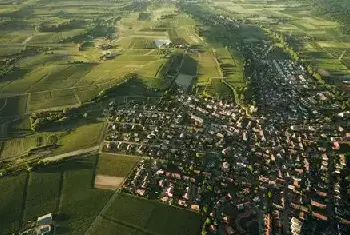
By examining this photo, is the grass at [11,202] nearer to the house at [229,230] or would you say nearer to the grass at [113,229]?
the grass at [113,229]

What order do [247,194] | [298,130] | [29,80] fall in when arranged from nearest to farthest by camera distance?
[247,194], [298,130], [29,80]

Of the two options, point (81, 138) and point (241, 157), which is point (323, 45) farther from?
point (81, 138)

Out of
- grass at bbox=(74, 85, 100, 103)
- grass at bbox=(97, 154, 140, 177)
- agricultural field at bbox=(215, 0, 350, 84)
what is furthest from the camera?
agricultural field at bbox=(215, 0, 350, 84)

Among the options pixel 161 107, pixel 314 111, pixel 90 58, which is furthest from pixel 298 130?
pixel 90 58

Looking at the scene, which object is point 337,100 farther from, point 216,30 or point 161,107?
point 216,30

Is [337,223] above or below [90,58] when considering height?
below

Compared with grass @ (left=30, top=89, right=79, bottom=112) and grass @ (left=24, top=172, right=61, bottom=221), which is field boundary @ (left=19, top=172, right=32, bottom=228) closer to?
grass @ (left=24, top=172, right=61, bottom=221)

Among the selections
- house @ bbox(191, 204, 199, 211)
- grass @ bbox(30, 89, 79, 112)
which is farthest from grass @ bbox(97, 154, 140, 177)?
grass @ bbox(30, 89, 79, 112)

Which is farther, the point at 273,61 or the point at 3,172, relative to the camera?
the point at 273,61
